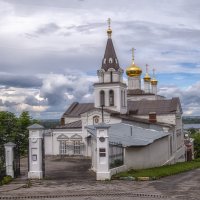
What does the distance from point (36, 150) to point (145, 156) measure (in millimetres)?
7375


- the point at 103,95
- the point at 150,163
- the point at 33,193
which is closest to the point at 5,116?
the point at 103,95

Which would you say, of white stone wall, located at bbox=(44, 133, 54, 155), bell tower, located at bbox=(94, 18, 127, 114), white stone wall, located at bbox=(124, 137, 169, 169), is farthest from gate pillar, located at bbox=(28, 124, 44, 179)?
bell tower, located at bbox=(94, 18, 127, 114)

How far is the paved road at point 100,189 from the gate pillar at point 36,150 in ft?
2.26

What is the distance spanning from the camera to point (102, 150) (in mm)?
19734

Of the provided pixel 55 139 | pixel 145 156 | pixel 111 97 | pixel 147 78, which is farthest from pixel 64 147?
pixel 147 78

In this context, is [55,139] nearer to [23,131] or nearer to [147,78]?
[23,131]

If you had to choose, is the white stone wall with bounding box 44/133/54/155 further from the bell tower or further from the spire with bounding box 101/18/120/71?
the spire with bounding box 101/18/120/71

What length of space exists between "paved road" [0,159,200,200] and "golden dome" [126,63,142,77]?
107 ft

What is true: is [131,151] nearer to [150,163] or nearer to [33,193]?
[150,163]

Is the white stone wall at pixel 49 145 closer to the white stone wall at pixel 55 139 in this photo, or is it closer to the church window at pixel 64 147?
the white stone wall at pixel 55 139

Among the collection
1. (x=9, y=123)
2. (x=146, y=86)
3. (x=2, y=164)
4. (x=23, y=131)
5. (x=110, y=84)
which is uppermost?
(x=146, y=86)

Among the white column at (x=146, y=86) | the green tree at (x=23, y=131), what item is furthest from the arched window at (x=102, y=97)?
the white column at (x=146, y=86)

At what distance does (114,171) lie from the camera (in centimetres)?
2036

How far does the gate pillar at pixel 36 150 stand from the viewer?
67.1ft
